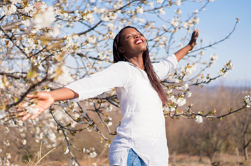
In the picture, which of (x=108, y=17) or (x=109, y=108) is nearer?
(x=109, y=108)

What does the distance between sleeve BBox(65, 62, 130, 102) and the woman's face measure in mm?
266

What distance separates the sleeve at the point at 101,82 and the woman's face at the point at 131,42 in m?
0.27

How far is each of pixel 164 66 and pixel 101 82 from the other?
101 cm

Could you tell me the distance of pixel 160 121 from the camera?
1.54 metres

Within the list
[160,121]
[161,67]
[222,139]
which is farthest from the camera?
[222,139]

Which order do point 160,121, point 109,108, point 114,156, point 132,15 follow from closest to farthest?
point 114,156 → point 160,121 → point 109,108 → point 132,15

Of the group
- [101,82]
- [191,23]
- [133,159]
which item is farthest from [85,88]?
[191,23]

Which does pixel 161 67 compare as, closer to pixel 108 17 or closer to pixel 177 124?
pixel 108 17

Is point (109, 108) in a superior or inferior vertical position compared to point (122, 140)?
inferior

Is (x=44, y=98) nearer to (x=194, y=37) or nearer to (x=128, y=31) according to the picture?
(x=128, y=31)

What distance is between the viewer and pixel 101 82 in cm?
129

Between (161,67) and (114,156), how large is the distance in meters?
1.02

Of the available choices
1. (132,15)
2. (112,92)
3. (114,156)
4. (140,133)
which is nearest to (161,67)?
(140,133)

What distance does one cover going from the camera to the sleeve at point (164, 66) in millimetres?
2105
